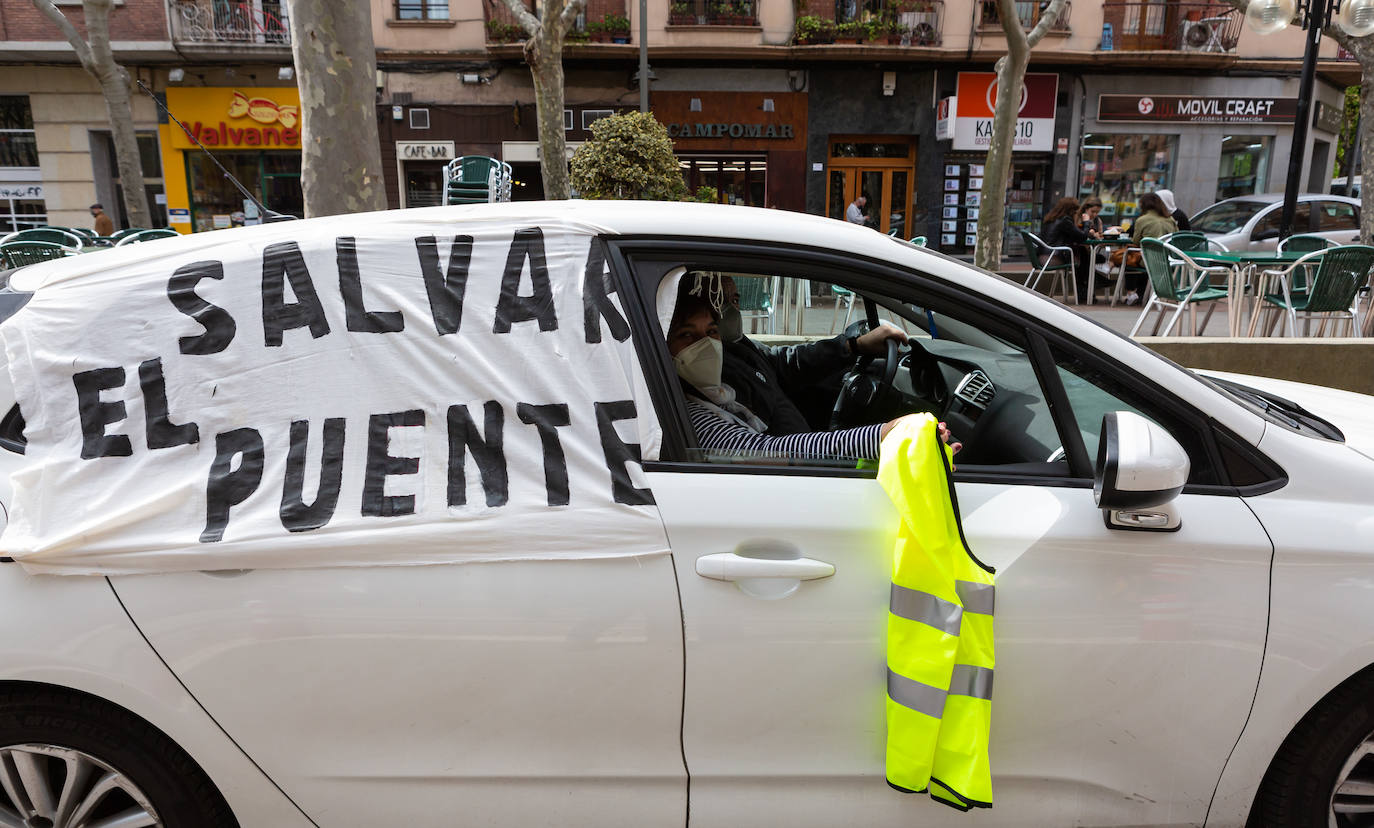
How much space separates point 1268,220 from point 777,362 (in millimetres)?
15248

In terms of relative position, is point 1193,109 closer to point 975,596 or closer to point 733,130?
point 733,130

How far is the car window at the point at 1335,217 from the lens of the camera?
15859 mm

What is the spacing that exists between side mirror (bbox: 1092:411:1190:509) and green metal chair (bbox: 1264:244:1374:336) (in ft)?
21.9

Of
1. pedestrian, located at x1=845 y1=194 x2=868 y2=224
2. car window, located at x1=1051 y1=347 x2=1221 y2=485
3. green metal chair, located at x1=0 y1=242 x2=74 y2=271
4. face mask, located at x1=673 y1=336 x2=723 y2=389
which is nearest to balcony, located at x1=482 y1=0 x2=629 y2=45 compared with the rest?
pedestrian, located at x1=845 y1=194 x2=868 y2=224

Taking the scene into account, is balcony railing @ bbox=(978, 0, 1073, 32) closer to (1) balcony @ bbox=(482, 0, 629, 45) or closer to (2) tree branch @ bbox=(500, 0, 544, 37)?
(1) balcony @ bbox=(482, 0, 629, 45)

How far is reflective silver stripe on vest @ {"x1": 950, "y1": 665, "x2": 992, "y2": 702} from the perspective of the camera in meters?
1.79

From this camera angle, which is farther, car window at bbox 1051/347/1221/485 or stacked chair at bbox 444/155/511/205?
stacked chair at bbox 444/155/511/205

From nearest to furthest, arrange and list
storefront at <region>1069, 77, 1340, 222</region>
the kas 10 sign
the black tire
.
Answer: the black tire
the kas 10 sign
storefront at <region>1069, 77, 1340, 222</region>

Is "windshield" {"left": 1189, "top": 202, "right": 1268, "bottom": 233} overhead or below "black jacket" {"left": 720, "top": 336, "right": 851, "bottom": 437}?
overhead

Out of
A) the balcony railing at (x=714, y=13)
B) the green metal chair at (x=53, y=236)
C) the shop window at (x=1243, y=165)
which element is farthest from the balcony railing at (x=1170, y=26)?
the green metal chair at (x=53, y=236)

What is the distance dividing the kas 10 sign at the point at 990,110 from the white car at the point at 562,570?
66.2 feet

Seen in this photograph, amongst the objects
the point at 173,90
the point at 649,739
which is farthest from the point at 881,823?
the point at 173,90

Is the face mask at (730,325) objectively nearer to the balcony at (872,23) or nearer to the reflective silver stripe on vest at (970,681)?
the reflective silver stripe on vest at (970,681)

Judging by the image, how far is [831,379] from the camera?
10.4 ft
